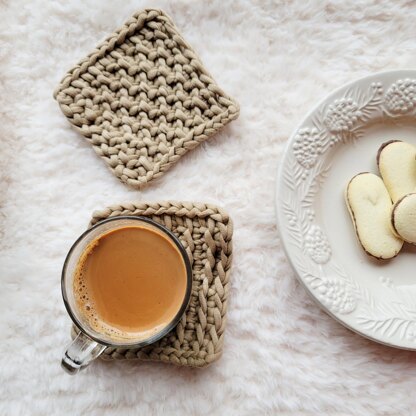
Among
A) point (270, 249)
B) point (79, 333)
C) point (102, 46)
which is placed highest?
point (102, 46)

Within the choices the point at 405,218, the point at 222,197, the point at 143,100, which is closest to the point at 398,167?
the point at 405,218

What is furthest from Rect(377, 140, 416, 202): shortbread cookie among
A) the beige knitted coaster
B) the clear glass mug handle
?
the clear glass mug handle

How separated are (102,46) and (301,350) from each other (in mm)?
489

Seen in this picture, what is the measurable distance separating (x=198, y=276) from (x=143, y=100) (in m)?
0.25

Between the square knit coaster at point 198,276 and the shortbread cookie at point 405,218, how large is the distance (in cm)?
21

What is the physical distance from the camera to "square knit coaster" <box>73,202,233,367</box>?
2.34 feet

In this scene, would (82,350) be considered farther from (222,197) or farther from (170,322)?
(222,197)

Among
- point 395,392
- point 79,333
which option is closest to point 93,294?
point 79,333

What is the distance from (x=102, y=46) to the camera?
754mm

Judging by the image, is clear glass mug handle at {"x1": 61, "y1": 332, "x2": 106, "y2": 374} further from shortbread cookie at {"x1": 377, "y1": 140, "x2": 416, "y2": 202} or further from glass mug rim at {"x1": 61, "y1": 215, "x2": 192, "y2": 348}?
shortbread cookie at {"x1": 377, "y1": 140, "x2": 416, "y2": 202}

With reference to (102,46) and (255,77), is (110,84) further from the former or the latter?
(255,77)

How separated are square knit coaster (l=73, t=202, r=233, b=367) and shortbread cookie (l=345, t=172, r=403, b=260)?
168 mm

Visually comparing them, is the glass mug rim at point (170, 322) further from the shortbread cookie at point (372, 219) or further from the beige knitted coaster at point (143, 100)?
the shortbread cookie at point (372, 219)

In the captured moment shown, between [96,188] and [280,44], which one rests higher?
[280,44]
